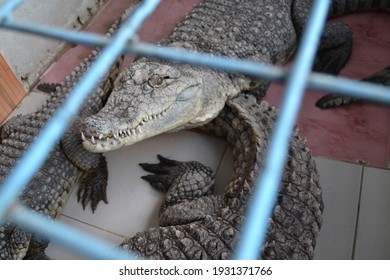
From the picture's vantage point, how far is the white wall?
88.9 inches

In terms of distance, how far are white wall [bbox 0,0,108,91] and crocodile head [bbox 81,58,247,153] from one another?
86 centimetres

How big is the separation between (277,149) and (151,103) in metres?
1.20

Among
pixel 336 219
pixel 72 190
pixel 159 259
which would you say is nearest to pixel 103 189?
pixel 72 190

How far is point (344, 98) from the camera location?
2.14 metres

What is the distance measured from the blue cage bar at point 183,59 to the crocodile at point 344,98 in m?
1.48

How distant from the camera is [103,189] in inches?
79.3

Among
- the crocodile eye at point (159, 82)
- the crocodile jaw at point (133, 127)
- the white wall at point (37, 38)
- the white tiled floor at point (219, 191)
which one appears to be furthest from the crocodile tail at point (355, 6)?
the white wall at point (37, 38)

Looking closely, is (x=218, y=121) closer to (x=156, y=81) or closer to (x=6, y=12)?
(x=156, y=81)

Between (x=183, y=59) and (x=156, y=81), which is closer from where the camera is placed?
(x=183, y=59)

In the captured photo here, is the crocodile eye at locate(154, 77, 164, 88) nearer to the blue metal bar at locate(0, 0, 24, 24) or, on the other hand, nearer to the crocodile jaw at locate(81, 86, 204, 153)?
the crocodile jaw at locate(81, 86, 204, 153)

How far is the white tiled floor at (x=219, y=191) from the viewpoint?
1765mm

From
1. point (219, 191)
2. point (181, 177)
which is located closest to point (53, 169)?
point (181, 177)
